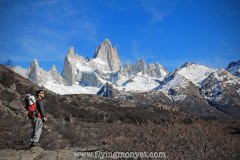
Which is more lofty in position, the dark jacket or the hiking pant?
the dark jacket

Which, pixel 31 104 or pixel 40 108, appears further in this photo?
pixel 40 108

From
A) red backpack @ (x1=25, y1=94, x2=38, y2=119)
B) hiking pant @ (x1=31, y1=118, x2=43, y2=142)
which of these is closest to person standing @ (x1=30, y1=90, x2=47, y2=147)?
hiking pant @ (x1=31, y1=118, x2=43, y2=142)

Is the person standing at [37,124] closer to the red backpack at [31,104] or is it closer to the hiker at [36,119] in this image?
the hiker at [36,119]

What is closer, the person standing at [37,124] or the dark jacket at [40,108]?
the person standing at [37,124]

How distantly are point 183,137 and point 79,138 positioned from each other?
7446 millimetres

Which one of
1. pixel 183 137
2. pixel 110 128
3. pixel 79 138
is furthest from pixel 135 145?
pixel 79 138

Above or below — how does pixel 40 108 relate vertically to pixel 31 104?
below

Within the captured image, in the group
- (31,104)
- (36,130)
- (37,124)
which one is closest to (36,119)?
(37,124)

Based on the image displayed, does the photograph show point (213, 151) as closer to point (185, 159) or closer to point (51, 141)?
point (185, 159)

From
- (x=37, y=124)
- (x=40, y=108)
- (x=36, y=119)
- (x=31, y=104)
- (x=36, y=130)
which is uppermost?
(x=31, y=104)

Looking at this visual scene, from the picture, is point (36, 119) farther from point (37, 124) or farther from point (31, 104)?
point (31, 104)

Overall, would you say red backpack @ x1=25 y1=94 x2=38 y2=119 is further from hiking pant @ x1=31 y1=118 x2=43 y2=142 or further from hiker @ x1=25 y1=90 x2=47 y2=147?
hiking pant @ x1=31 y1=118 x2=43 y2=142

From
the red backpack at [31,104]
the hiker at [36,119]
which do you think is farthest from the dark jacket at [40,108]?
the red backpack at [31,104]

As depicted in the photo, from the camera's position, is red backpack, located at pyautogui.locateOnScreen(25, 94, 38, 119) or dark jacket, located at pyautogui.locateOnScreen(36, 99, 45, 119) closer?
red backpack, located at pyautogui.locateOnScreen(25, 94, 38, 119)
